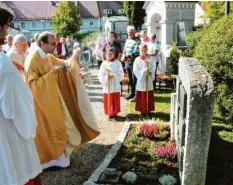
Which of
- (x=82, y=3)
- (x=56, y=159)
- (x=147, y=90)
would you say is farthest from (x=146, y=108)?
(x=82, y=3)

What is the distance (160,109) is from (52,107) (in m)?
4.03

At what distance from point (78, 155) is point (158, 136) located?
1.55 m

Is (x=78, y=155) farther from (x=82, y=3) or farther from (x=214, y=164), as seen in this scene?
(x=82, y=3)

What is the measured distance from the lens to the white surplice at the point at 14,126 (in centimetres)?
314

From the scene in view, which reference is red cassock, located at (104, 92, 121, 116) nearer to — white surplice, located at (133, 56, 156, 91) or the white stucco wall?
white surplice, located at (133, 56, 156, 91)

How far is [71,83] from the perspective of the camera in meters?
5.59

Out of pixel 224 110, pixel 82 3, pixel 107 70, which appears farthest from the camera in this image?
pixel 82 3

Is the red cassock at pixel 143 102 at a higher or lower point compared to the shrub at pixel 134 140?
higher

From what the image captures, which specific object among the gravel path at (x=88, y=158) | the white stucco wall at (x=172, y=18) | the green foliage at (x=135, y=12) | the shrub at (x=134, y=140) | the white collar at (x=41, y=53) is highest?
the green foliage at (x=135, y=12)

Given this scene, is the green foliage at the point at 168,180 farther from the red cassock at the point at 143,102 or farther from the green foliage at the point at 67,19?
the green foliage at the point at 67,19

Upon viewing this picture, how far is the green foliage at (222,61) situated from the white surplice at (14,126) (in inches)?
169

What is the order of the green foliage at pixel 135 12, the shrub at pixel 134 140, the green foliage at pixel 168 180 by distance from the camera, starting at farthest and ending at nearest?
the green foliage at pixel 135 12 < the shrub at pixel 134 140 < the green foliage at pixel 168 180

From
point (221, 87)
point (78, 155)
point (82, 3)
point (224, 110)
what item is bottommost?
point (78, 155)

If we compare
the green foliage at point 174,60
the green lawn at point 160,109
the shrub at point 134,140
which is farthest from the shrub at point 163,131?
the green foliage at point 174,60
